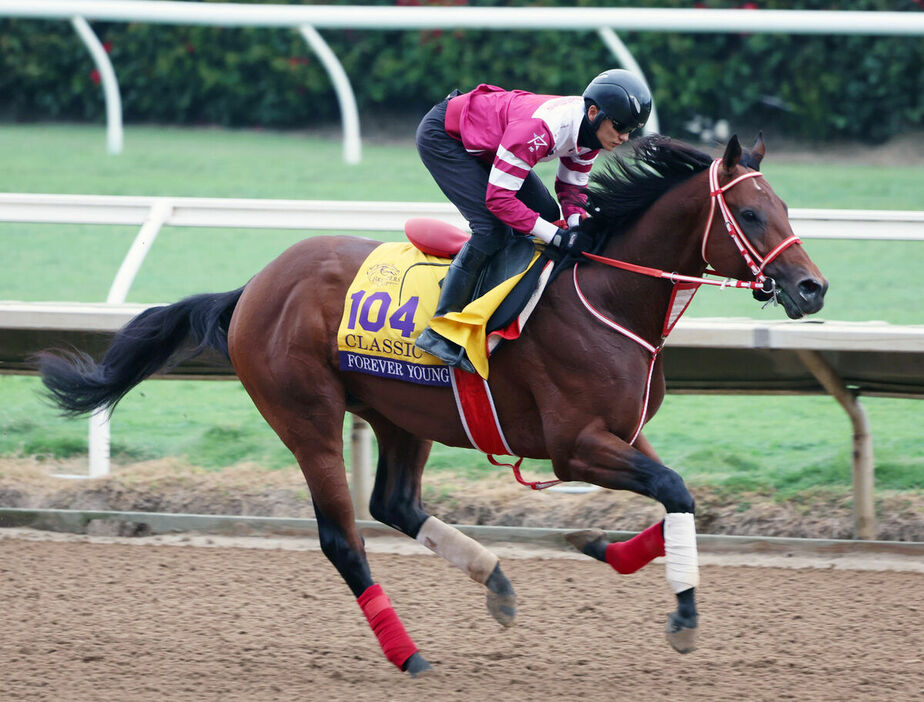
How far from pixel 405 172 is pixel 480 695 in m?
6.96

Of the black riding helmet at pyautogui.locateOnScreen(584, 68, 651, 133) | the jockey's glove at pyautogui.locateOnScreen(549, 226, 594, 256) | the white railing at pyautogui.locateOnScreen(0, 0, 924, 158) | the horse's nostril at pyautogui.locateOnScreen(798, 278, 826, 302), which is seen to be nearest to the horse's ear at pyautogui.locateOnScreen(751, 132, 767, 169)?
the black riding helmet at pyautogui.locateOnScreen(584, 68, 651, 133)

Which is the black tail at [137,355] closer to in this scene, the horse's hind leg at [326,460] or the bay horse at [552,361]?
the bay horse at [552,361]

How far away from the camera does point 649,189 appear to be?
3.81 metres

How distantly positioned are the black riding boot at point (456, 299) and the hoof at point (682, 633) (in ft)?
3.24

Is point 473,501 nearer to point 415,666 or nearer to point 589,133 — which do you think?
point 415,666

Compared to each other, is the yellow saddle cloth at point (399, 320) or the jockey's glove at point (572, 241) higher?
the jockey's glove at point (572, 241)

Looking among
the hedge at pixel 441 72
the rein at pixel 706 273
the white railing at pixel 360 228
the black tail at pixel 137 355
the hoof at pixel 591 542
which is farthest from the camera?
the hedge at pixel 441 72

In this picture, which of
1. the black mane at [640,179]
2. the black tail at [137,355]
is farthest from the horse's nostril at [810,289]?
the black tail at [137,355]

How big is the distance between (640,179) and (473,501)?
2180mm

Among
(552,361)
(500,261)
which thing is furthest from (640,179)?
(552,361)

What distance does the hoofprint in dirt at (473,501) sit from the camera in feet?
17.4

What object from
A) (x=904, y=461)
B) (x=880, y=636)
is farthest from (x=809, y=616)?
(x=904, y=461)

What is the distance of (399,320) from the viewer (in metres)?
3.98

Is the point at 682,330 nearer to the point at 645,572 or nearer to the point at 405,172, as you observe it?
the point at 645,572
